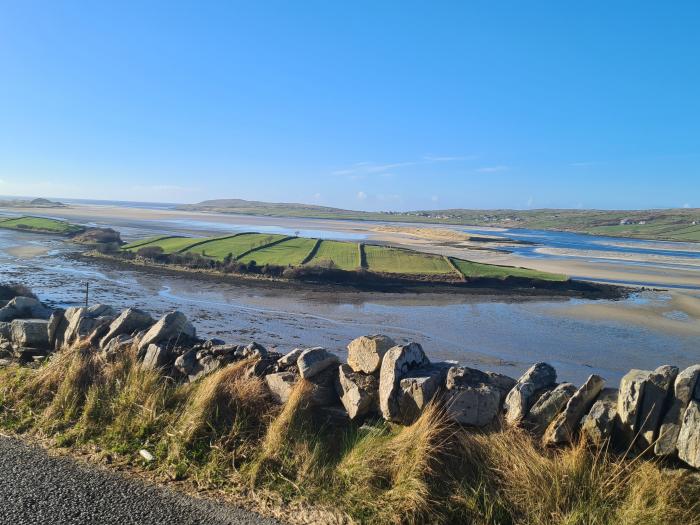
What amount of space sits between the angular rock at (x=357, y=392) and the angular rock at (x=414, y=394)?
1.34 ft

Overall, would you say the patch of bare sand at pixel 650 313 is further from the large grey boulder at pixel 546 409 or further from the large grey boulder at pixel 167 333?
the large grey boulder at pixel 167 333

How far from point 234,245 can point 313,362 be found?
36.4 m

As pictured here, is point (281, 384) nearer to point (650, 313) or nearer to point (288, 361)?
point (288, 361)

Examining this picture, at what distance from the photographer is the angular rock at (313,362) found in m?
6.81

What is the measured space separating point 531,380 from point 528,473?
1372 mm

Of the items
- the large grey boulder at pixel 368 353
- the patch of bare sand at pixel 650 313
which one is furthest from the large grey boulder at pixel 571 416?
the patch of bare sand at pixel 650 313

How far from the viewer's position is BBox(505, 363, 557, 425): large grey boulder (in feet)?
19.1

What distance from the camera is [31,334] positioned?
9.12 metres

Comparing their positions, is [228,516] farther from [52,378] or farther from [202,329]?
[202,329]

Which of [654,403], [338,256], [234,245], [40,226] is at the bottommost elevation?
[338,256]

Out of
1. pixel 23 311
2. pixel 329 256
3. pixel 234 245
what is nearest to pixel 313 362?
pixel 23 311

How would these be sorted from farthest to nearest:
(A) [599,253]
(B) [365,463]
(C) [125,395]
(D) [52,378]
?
1. (A) [599,253]
2. (D) [52,378]
3. (C) [125,395]
4. (B) [365,463]

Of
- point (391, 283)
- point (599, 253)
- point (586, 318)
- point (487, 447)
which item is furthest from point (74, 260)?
point (599, 253)

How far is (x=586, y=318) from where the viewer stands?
83.5 ft
